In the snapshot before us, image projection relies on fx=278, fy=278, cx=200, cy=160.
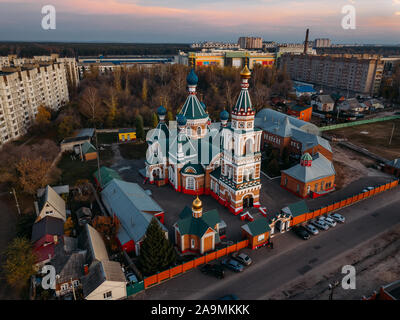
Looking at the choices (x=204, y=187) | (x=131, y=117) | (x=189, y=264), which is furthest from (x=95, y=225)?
(x=131, y=117)

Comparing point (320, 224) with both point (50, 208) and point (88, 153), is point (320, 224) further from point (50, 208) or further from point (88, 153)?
point (88, 153)

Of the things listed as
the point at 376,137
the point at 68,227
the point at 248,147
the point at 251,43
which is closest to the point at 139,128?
the point at 248,147

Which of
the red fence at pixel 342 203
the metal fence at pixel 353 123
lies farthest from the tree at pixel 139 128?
the metal fence at pixel 353 123

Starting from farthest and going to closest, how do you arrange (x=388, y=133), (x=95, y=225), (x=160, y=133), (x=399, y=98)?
(x=399, y=98)
(x=388, y=133)
(x=160, y=133)
(x=95, y=225)

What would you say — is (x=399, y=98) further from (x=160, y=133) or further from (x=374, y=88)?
(x=160, y=133)

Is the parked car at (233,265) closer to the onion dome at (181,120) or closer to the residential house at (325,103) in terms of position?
the onion dome at (181,120)

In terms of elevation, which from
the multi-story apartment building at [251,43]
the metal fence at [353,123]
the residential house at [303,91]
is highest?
the multi-story apartment building at [251,43]
